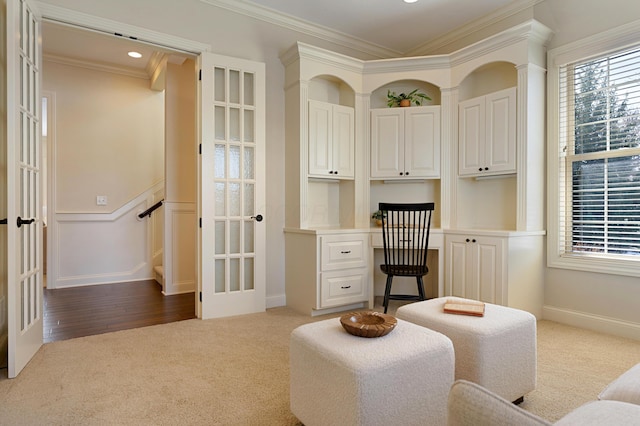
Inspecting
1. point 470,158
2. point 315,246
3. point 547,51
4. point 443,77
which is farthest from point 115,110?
point 547,51

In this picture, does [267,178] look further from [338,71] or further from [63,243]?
[63,243]

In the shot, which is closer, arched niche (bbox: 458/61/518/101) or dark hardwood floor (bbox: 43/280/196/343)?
dark hardwood floor (bbox: 43/280/196/343)

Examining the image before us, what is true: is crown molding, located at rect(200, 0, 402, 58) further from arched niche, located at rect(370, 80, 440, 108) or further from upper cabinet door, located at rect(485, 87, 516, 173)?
upper cabinet door, located at rect(485, 87, 516, 173)

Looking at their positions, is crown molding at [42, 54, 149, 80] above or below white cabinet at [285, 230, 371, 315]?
above

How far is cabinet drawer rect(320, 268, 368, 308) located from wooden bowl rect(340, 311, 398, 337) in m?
1.77

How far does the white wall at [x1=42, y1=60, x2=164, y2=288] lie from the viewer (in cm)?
479

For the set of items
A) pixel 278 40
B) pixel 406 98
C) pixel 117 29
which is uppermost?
pixel 278 40

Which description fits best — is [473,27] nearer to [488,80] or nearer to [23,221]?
[488,80]

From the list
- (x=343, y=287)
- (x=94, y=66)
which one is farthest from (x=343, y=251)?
(x=94, y=66)

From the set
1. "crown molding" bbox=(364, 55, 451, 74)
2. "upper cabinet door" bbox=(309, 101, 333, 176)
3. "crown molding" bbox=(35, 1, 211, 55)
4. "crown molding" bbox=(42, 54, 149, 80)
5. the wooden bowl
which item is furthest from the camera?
"crown molding" bbox=(42, 54, 149, 80)

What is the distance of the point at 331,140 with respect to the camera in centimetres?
386

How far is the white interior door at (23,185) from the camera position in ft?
6.97

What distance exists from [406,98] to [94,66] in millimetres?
4140

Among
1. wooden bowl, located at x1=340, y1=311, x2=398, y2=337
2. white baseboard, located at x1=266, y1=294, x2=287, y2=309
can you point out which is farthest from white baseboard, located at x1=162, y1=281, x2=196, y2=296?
wooden bowl, located at x1=340, y1=311, x2=398, y2=337
